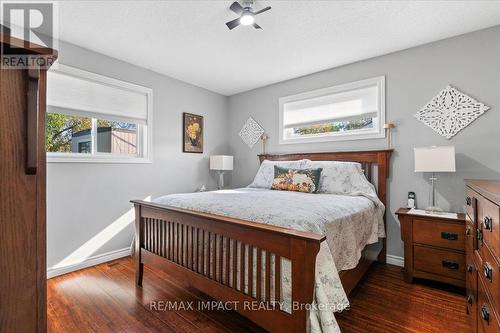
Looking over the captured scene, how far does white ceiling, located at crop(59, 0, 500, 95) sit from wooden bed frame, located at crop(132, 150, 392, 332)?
172 cm

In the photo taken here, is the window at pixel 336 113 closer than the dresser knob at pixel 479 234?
No

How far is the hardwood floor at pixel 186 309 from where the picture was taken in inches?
68.9

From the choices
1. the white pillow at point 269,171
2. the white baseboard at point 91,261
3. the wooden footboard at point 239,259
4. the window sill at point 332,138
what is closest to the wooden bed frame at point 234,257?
the wooden footboard at point 239,259

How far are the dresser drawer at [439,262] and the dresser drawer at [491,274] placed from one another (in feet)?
3.87

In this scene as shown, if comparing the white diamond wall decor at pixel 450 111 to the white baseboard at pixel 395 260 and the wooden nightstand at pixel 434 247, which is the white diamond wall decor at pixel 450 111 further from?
the white baseboard at pixel 395 260

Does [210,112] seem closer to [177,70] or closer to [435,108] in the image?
[177,70]

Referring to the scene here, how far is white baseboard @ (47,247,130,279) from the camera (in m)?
2.57

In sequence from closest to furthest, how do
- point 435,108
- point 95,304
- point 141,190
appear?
point 95,304 → point 435,108 → point 141,190

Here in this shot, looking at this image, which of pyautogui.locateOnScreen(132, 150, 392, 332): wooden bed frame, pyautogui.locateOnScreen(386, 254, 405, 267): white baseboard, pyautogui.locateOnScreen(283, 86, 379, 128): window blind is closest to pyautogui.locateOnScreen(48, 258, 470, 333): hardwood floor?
pyautogui.locateOnScreen(132, 150, 392, 332): wooden bed frame

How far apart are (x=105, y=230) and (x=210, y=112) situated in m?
2.46

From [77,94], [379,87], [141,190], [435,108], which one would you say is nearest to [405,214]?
[435,108]

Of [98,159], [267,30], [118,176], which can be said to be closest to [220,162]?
[118,176]

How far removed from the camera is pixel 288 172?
10.2ft

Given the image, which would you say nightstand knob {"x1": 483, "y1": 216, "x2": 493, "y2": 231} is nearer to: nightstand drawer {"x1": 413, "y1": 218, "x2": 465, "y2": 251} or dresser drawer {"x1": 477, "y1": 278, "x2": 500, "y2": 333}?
dresser drawer {"x1": 477, "y1": 278, "x2": 500, "y2": 333}
